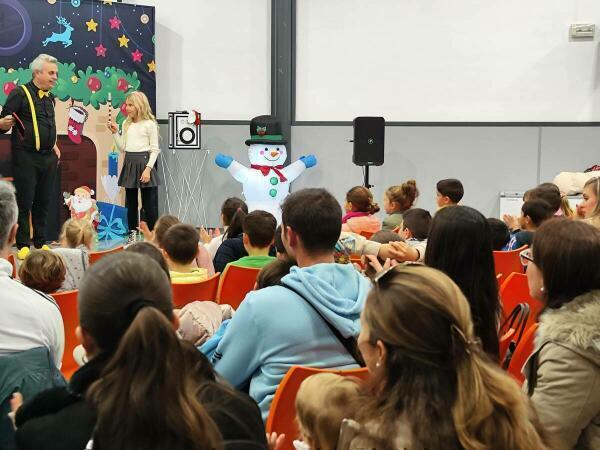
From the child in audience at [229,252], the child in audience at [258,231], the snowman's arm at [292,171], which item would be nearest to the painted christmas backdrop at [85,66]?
the snowman's arm at [292,171]

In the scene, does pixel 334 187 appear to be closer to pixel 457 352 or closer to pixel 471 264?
pixel 471 264

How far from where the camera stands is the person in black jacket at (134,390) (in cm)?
129

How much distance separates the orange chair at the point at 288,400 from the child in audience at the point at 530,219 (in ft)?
9.12

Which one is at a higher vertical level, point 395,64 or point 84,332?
point 395,64

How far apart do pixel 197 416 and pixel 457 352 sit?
0.48 metres

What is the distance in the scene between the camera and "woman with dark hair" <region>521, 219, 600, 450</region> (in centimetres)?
177

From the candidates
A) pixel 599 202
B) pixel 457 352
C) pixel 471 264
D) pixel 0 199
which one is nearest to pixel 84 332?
pixel 457 352

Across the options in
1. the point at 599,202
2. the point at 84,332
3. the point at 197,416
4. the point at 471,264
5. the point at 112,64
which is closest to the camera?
the point at 197,416

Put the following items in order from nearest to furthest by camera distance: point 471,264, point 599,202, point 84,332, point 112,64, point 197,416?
point 197,416 → point 84,332 → point 471,264 → point 599,202 → point 112,64

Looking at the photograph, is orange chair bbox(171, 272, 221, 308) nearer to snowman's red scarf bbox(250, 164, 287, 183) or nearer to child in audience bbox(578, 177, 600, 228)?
child in audience bbox(578, 177, 600, 228)

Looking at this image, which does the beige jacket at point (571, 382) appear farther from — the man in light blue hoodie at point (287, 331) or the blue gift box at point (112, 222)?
the blue gift box at point (112, 222)

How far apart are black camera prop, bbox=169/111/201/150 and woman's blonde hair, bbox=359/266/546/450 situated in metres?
7.20

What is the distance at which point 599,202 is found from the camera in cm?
373

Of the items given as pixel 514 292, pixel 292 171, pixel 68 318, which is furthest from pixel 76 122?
pixel 514 292
